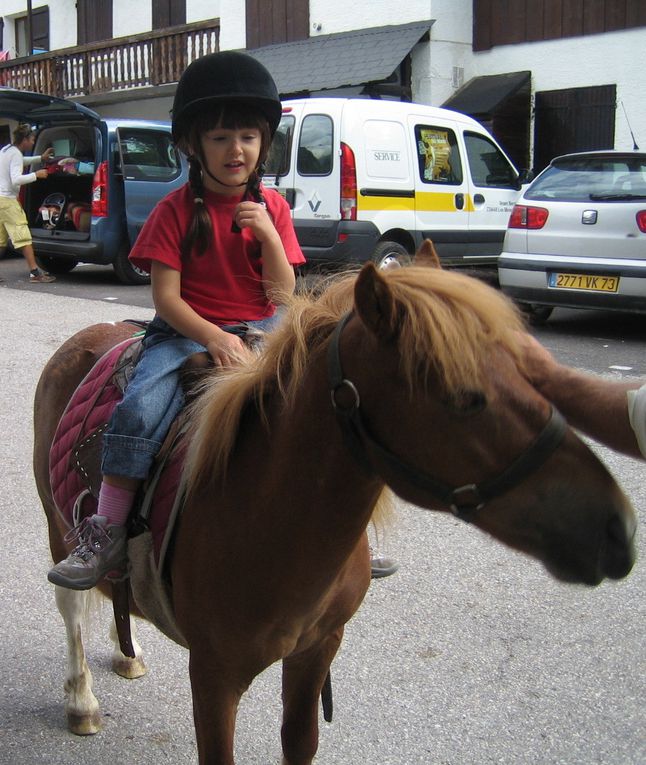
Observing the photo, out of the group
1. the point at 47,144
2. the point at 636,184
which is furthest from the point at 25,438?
the point at 47,144

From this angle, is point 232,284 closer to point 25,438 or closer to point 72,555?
point 72,555

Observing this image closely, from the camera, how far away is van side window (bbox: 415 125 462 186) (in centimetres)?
1087

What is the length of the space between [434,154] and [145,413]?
9283 millimetres

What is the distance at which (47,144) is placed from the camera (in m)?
14.1

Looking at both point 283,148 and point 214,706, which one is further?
point 283,148

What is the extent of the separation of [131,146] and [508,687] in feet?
35.6

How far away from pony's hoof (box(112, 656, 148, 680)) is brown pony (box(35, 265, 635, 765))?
1.04m

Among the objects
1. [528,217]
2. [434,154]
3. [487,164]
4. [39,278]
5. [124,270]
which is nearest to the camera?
[528,217]

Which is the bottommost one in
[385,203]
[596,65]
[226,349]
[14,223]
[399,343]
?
[226,349]

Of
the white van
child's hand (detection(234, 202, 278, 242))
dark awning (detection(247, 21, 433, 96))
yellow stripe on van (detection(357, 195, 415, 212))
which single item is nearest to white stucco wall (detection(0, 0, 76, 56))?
dark awning (detection(247, 21, 433, 96))

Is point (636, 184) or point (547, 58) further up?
point (547, 58)

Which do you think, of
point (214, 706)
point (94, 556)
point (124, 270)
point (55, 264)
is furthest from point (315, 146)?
point (214, 706)

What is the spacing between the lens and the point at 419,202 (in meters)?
10.8

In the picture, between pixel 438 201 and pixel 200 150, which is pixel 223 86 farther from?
pixel 438 201
